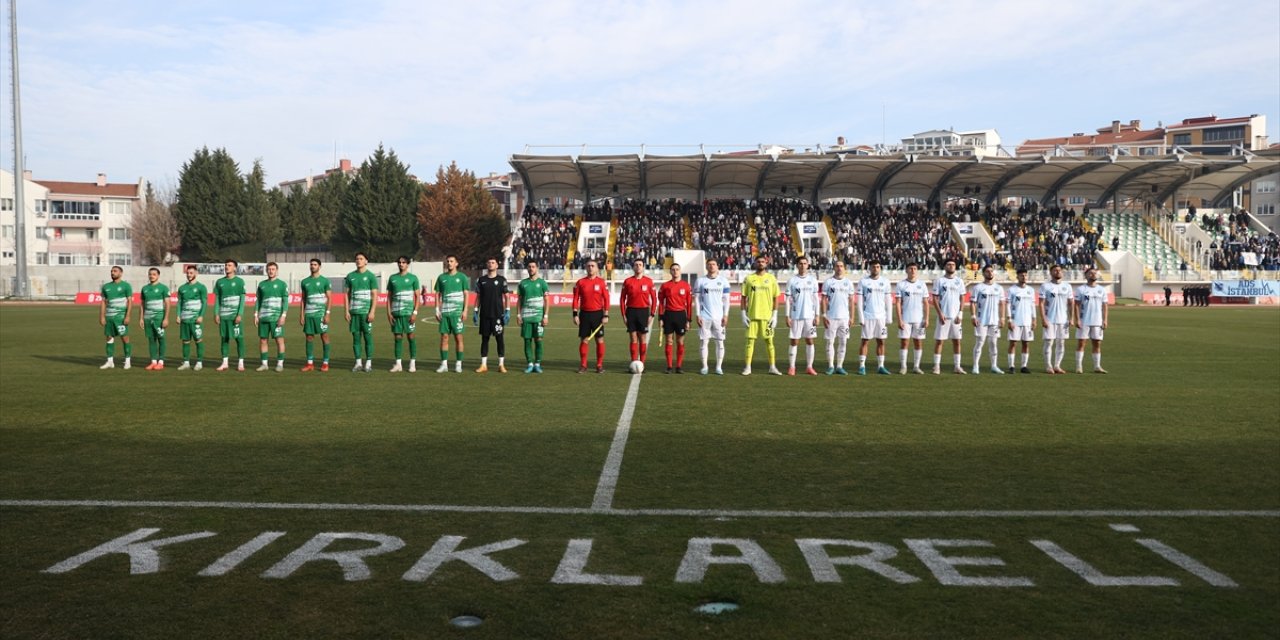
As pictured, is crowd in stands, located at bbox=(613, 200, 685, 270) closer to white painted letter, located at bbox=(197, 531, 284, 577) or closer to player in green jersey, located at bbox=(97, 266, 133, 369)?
player in green jersey, located at bbox=(97, 266, 133, 369)

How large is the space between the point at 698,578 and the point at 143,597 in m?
2.69

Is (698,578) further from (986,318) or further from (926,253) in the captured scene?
(926,253)

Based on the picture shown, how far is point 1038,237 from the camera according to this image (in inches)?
2249

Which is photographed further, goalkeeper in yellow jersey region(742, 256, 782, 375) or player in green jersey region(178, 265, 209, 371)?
player in green jersey region(178, 265, 209, 371)

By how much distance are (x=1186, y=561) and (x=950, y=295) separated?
37.2ft

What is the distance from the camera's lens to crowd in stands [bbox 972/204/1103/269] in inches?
2158

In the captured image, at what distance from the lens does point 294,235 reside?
9031cm

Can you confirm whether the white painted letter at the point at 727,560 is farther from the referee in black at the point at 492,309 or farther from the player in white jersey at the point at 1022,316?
the player in white jersey at the point at 1022,316

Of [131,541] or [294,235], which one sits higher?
[294,235]

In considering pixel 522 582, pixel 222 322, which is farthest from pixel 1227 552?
pixel 222 322

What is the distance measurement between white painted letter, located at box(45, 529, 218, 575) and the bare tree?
7850 centimetres

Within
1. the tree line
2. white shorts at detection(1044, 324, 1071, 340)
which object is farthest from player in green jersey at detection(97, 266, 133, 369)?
the tree line

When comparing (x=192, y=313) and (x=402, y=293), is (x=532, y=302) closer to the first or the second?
(x=402, y=293)

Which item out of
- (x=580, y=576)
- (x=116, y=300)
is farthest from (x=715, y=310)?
(x=580, y=576)
